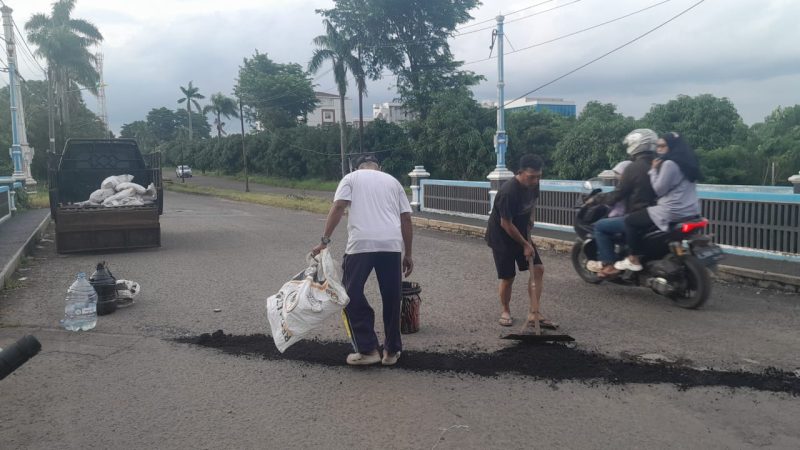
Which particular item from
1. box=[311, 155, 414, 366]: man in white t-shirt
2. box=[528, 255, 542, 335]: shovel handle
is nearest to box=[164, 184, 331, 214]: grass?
box=[528, 255, 542, 335]: shovel handle

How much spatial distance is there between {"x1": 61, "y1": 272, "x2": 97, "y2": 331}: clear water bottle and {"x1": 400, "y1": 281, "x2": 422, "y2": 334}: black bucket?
3039mm

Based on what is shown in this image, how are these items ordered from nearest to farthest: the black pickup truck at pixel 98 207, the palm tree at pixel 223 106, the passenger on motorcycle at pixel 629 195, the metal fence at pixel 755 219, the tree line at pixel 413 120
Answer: the passenger on motorcycle at pixel 629 195
the metal fence at pixel 755 219
the black pickup truck at pixel 98 207
the tree line at pixel 413 120
the palm tree at pixel 223 106

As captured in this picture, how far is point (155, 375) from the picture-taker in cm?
480

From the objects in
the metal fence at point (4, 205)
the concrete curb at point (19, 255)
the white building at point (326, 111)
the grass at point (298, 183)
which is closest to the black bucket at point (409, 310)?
the concrete curb at point (19, 255)

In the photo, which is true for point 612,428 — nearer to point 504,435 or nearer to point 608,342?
point 504,435

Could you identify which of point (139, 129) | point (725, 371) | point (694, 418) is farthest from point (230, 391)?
point (139, 129)

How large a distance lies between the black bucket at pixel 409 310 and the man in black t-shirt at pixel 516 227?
870mm

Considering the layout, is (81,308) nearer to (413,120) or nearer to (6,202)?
(6,202)

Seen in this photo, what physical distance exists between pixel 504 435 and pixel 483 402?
1.66 ft

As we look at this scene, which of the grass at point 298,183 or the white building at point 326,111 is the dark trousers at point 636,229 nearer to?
the grass at point 298,183

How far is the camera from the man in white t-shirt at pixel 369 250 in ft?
16.0

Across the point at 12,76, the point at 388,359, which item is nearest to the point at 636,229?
the point at 388,359

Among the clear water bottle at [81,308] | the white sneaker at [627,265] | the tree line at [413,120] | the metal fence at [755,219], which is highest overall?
the tree line at [413,120]

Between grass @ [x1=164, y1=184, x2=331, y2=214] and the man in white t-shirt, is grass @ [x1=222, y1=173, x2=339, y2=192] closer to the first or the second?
grass @ [x1=164, y1=184, x2=331, y2=214]
